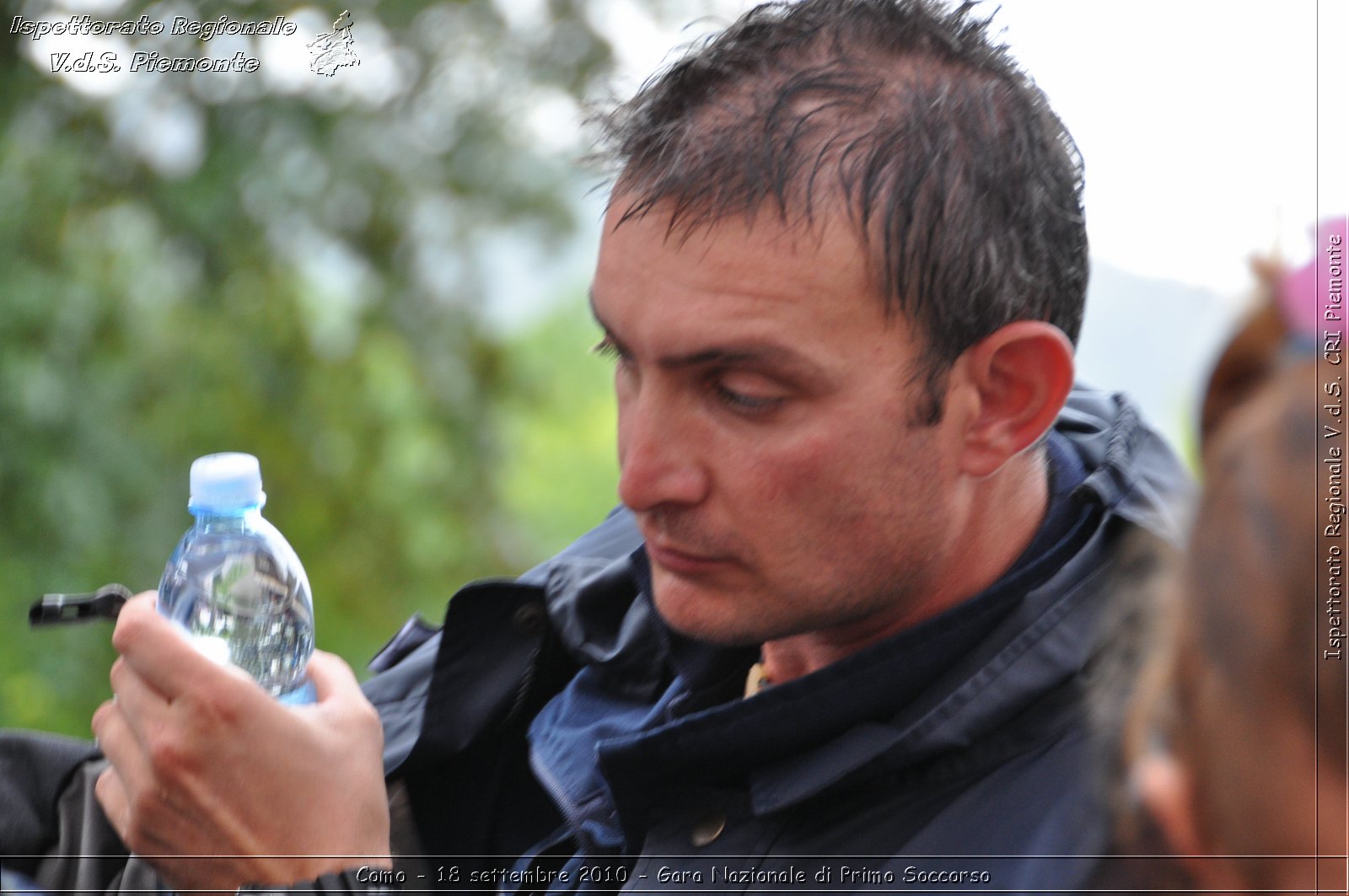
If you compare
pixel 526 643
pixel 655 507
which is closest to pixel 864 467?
pixel 655 507

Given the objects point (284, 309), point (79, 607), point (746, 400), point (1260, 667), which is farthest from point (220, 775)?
point (284, 309)

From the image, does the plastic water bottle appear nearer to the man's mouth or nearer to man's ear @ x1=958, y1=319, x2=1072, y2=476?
the man's mouth

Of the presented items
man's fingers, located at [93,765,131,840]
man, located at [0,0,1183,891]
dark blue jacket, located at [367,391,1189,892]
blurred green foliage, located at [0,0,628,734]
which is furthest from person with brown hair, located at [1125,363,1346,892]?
blurred green foliage, located at [0,0,628,734]

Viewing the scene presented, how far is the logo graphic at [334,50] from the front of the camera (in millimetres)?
2756

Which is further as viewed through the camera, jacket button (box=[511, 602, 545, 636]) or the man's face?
jacket button (box=[511, 602, 545, 636])

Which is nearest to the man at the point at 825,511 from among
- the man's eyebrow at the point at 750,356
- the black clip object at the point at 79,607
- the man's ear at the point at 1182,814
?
the man's eyebrow at the point at 750,356

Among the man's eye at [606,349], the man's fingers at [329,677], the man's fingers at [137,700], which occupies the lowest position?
the man's fingers at [329,677]

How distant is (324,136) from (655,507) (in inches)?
71.8

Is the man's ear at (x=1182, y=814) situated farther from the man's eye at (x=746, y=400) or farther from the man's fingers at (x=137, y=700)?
the man's fingers at (x=137, y=700)

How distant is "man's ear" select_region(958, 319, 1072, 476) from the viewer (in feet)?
4.45

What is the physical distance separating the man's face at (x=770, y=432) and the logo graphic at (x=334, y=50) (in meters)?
1.67

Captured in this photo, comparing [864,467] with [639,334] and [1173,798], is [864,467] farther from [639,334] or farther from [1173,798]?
[1173,798]

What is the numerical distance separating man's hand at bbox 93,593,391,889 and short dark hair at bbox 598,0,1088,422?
67 cm

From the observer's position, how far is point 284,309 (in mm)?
2965
